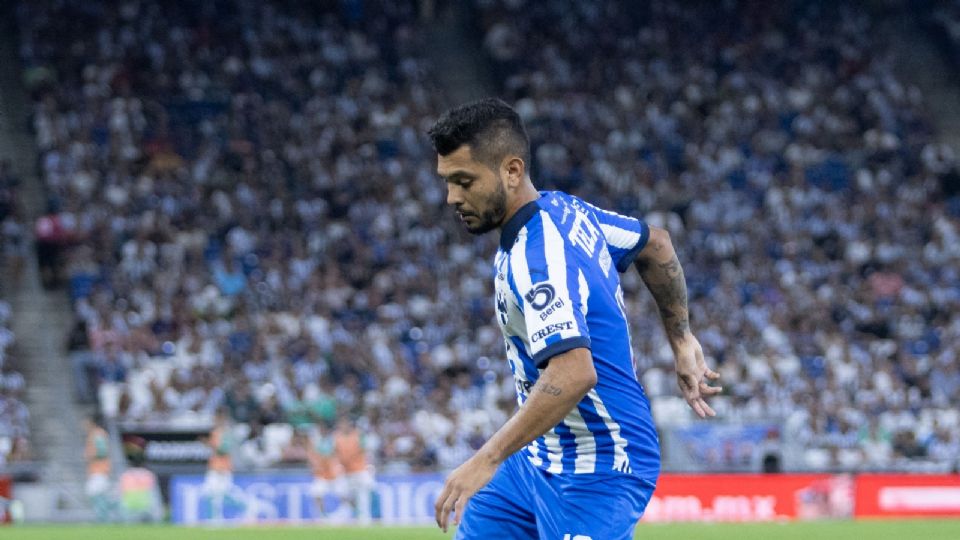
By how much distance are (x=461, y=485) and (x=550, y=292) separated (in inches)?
27.2

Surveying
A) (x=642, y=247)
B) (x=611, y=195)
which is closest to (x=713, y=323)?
(x=611, y=195)

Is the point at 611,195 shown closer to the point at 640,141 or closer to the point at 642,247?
the point at 640,141

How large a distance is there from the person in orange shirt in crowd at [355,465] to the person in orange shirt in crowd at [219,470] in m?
1.52

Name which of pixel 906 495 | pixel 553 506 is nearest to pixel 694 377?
pixel 553 506

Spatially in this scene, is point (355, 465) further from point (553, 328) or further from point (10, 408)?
point (553, 328)

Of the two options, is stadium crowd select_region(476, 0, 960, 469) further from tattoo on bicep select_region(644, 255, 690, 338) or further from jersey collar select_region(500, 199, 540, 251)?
jersey collar select_region(500, 199, 540, 251)

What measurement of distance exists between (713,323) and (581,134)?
5.67 metres

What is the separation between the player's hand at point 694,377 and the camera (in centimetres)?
597

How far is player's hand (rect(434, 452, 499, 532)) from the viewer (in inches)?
187

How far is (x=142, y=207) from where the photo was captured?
24922 millimetres

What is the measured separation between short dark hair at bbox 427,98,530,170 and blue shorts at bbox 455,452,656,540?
1.16 m

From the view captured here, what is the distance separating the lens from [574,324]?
490cm

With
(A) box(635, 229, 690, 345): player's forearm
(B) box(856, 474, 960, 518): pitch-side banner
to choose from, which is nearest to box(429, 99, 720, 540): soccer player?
(A) box(635, 229, 690, 345): player's forearm

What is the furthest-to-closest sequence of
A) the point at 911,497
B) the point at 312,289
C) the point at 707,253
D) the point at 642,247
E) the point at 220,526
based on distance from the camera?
the point at 707,253, the point at 312,289, the point at 911,497, the point at 220,526, the point at 642,247
